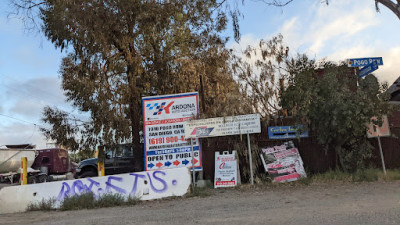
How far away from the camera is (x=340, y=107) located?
9.52 metres

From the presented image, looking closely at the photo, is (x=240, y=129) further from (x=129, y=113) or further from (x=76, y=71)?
(x=76, y=71)

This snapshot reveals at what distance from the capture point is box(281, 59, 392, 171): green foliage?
9.59 meters

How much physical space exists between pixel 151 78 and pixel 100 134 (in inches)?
123

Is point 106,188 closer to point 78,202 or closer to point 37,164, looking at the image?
point 78,202

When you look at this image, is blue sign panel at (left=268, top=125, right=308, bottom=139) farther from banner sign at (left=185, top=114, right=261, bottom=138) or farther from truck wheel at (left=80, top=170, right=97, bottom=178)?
truck wheel at (left=80, top=170, right=97, bottom=178)

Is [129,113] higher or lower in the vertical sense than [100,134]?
higher

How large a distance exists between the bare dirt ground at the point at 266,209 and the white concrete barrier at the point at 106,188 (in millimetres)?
491

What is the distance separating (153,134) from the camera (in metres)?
11.3

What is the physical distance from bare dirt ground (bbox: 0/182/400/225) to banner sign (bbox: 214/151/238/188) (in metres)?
0.70

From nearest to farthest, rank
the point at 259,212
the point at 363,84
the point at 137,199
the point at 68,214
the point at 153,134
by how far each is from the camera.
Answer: the point at 259,212 → the point at 68,214 → the point at 137,199 → the point at 363,84 → the point at 153,134

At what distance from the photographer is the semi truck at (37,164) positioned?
18281 millimetres

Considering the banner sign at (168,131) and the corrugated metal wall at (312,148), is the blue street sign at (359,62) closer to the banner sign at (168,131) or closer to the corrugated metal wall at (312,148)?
the corrugated metal wall at (312,148)

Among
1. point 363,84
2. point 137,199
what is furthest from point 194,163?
point 363,84

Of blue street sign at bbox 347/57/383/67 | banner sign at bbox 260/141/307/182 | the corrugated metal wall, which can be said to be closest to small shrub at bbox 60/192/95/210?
the corrugated metal wall
